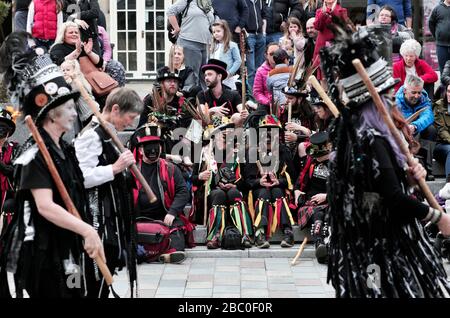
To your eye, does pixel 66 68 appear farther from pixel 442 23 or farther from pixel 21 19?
pixel 442 23

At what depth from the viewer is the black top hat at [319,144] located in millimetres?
10055

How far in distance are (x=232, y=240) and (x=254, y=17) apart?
4999mm

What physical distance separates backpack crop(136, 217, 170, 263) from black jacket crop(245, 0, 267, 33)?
510 centimetres

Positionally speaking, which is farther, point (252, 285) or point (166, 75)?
point (166, 75)

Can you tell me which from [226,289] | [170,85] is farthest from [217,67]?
[226,289]

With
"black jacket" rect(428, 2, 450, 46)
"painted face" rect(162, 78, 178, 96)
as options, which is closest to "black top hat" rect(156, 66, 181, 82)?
"painted face" rect(162, 78, 178, 96)

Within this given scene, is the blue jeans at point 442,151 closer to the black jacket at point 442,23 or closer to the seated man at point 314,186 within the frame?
the seated man at point 314,186

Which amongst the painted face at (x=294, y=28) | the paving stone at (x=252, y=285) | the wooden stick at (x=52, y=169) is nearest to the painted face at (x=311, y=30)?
the painted face at (x=294, y=28)

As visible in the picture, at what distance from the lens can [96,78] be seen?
1137 centimetres

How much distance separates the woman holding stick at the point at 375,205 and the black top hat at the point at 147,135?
14.6 feet

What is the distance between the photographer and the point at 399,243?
5453 mm

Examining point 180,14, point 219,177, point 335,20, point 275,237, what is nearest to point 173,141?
point 219,177

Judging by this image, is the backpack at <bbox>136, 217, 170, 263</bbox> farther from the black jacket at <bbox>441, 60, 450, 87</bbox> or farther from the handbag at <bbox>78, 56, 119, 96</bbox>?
the black jacket at <bbox>441, 60, 450, 87</bbox>
